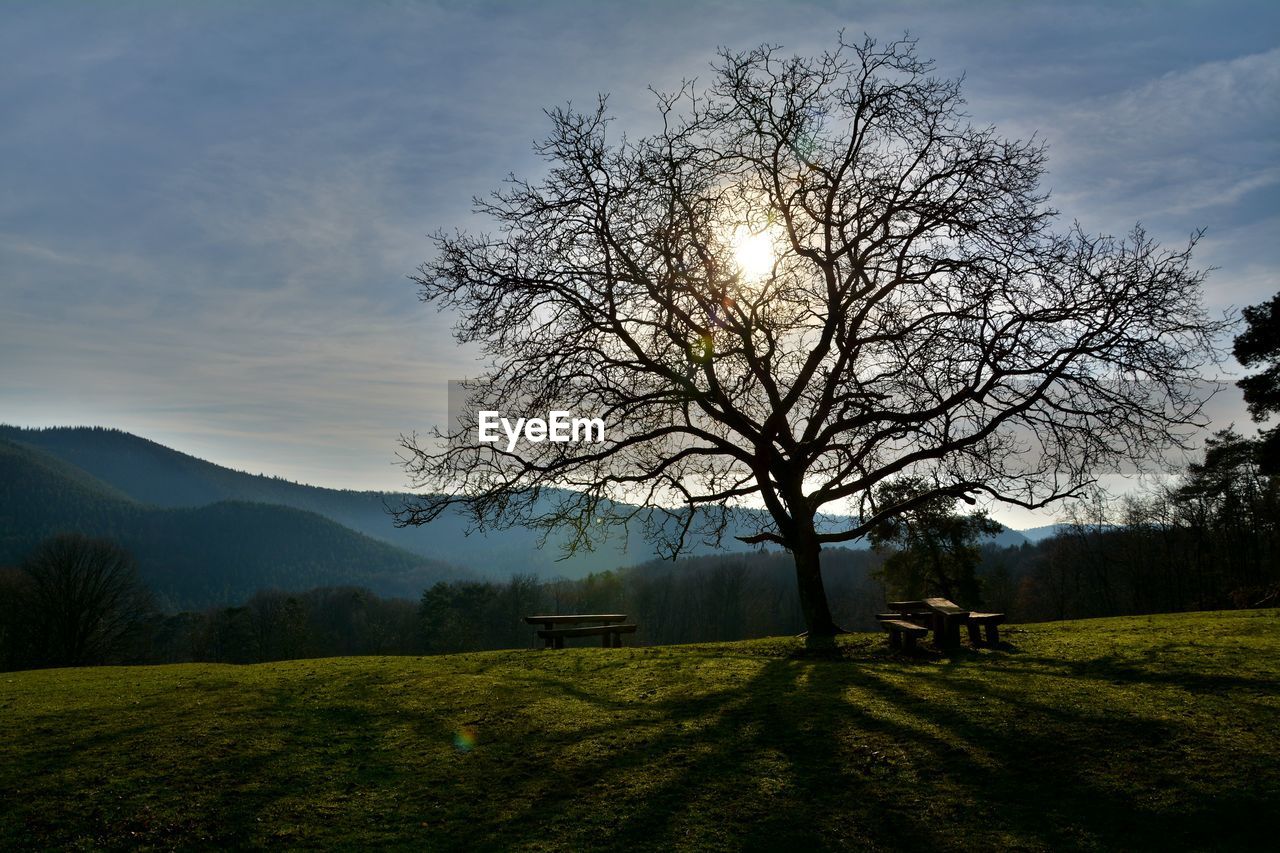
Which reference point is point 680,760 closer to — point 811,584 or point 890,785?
point 890,785

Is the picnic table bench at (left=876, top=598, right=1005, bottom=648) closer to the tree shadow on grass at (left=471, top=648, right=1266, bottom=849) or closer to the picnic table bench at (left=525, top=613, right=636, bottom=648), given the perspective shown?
the tree shadow on grass at (left=471, top=648, right=1266, bottom=849)

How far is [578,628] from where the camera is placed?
19250 mm

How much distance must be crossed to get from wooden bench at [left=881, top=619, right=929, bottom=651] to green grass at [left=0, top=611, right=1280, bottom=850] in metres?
1.85

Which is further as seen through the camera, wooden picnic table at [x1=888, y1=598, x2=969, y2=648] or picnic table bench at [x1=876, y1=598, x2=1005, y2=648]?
wooden picnic table at [x1=888, y1=598, x2=969, y2=648]

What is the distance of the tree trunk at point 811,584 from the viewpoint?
1561cm

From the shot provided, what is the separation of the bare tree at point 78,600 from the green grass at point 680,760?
47989 mm

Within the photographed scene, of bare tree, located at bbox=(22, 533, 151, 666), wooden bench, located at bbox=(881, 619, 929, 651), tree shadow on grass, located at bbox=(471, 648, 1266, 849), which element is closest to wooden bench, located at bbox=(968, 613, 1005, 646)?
wooden bench, located at bbox=(881, 619, 929, 651)

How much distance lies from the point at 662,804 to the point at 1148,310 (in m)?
13.5

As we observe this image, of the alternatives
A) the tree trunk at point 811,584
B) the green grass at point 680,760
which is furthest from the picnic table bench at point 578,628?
the green grass at point 680,760

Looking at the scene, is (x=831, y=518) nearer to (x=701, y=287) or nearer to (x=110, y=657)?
(x=701, y=287)

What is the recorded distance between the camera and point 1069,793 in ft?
20.9

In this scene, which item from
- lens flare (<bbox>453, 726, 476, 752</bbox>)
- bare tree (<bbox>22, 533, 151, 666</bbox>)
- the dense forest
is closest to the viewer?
lens flare (<bbox>453, 726, 476, 752</bbox>)

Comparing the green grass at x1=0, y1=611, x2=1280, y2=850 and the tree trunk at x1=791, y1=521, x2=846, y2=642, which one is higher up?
the tree trunk at x1=791, y1=521, x2=846, y2=642

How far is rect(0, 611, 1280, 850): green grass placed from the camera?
6.07 metres
